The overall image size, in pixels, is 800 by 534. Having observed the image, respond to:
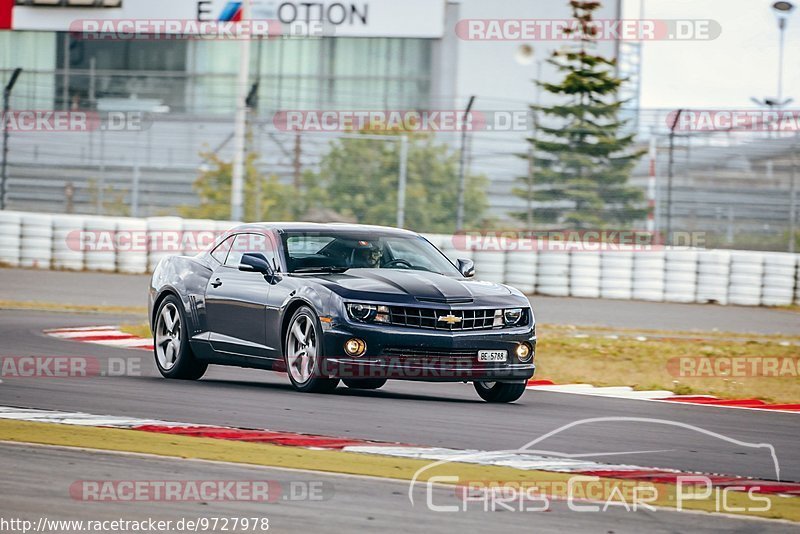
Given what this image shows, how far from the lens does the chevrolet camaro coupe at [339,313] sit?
9.73 m

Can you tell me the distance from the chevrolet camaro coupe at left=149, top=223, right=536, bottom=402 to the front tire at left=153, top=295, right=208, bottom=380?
0.03 ft

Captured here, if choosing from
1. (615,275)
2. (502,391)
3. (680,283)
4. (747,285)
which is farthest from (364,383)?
(747,285)

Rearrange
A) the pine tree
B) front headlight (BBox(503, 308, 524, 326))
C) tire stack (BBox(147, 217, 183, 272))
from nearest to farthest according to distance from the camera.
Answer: front headlight (BBox(503, 308, 524, 326)) → tire stack (BBox(147, 217, 183, 272)) → the pine tree

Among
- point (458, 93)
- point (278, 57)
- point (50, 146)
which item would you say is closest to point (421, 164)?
point (50, 146)

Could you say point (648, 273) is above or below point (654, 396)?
above

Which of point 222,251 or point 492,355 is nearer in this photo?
point 492,355

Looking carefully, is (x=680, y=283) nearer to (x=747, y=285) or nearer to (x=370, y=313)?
(x=747, y=285)

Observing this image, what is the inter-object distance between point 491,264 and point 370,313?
13582 millimetres

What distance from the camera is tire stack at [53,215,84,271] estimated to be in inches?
949

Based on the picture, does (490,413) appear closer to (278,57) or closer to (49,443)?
(49,443)

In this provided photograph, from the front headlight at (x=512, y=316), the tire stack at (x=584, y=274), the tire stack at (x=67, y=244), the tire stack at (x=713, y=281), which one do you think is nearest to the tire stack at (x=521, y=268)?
the tire stack at (x=584, y=274)

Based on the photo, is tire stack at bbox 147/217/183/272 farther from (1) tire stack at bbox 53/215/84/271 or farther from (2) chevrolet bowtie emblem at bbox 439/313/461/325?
(2) chevrolet bowtie emblem at bbox 439/313/461/325

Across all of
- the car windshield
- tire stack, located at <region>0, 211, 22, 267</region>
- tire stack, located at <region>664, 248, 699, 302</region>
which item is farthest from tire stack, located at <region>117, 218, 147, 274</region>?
the car windshield

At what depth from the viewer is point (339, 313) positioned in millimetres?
9727
